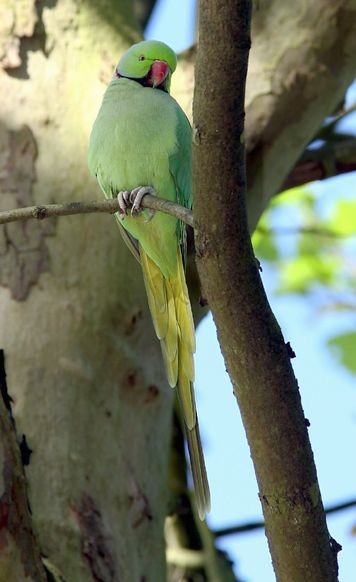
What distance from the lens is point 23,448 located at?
2004mm

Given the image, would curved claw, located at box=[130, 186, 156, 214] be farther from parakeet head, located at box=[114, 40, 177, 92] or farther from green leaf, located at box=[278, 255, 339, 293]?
green leaf, located at box=[278, 255, 339, 293]

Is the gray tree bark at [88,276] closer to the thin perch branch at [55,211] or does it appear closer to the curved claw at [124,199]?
the curved claw at [124,199]

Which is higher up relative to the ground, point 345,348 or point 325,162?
point 325,162

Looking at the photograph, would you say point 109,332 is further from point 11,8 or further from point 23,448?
point 11,8

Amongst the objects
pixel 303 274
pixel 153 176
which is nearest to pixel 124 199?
pixel 153 176

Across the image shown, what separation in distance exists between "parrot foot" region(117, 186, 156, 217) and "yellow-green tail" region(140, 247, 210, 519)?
0.60 ft

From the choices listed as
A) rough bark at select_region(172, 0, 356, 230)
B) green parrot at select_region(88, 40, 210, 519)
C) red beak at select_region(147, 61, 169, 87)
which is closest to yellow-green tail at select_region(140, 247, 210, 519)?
green parrot at select_region(88, 40, 210, 519)

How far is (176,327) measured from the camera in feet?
7.51

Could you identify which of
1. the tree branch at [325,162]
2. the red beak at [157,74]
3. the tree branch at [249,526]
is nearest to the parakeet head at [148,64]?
the red beak at [157,74]

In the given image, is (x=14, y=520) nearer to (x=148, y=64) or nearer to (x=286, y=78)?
(x=148, y=64)

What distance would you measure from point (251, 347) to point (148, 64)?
1.28 meters

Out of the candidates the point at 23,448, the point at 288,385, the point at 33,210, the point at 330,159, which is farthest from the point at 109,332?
the point at 330,159

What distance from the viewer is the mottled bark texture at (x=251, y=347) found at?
1499mm

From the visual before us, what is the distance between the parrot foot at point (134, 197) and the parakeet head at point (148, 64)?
1.37 feet
